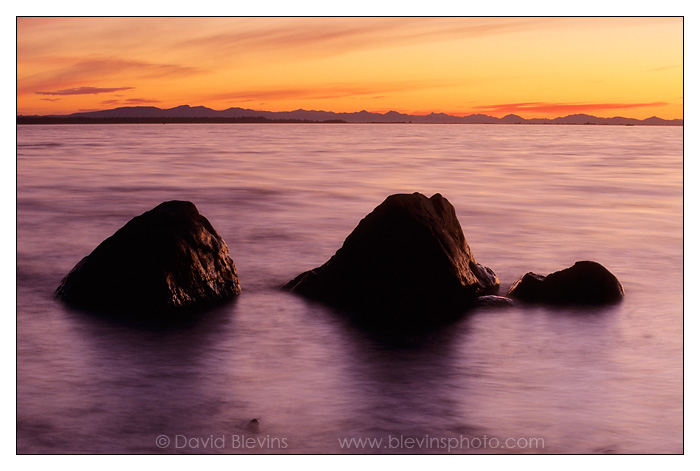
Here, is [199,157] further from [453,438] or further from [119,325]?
[453,438]

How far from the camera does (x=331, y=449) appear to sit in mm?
5805

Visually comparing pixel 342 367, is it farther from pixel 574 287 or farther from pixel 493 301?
pixel 574 287

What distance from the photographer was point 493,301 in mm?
9156

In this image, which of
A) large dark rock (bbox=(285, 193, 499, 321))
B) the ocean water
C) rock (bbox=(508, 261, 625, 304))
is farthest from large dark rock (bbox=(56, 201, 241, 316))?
rock (bbox=(508, 261, 625, 304))

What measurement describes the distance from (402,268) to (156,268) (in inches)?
96.3

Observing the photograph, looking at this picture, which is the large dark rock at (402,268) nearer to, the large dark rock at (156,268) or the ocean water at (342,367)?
the ocean water at (342,367)

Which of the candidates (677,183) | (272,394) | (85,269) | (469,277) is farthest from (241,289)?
(677,183)

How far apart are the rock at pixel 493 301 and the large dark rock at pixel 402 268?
0.09m

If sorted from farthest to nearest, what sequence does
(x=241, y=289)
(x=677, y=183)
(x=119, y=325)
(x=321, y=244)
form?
(x=677, y=183), (x=321, y=244), (x=241, y=289), (x=119, y=325)

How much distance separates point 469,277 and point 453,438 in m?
3.52

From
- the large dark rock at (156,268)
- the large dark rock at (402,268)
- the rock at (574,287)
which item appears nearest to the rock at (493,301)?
the large dark rock at (402,268)

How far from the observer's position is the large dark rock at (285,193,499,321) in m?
8.77

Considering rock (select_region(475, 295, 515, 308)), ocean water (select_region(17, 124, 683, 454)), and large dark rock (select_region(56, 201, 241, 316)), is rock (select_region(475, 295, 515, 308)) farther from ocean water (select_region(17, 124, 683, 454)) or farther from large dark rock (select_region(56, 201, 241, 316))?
large dark rock (select_region(56, 201, 241, 316))

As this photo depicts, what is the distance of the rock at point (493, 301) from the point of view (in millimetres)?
9086
